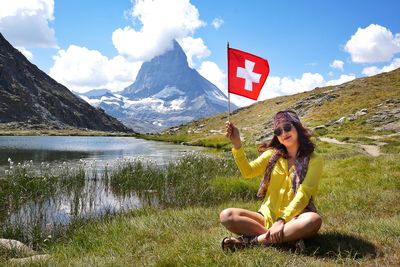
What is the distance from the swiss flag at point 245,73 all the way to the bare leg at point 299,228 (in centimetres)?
238

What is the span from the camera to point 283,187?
6973mm

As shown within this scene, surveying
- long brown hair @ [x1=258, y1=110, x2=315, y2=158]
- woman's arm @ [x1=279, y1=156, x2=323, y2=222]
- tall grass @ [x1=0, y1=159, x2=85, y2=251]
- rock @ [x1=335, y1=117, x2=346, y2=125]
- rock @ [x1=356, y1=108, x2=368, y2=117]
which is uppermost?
rock @ [x1=356, y1=108, x2=368, y2=117]

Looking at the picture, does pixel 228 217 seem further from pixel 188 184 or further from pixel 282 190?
pixel 188 184

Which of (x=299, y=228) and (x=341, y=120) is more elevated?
(x=341, y=120)

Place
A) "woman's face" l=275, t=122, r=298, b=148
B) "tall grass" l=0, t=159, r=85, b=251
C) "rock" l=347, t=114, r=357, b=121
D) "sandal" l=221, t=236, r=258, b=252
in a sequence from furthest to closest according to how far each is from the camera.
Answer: "rock" l=347, t=114, r=357, b=121
"tall grass" l=0, t=159, r=85, b=251
"woman's face" l=275, t=122, r=298, b=148
"sandal" l=221, t=236, r=258, b=252

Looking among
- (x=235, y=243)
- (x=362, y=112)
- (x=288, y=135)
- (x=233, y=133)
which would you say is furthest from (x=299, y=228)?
(x=362, y=112)

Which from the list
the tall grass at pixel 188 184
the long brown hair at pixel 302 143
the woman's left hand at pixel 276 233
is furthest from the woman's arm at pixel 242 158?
the tall grass at pixel 188 184

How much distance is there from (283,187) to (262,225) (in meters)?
0.74

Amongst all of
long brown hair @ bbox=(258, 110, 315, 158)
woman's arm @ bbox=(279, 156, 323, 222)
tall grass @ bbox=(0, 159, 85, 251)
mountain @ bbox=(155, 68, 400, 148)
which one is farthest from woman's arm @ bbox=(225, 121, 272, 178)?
mountain @ bbox=(155, 68, 400, 148)

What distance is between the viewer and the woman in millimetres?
6449

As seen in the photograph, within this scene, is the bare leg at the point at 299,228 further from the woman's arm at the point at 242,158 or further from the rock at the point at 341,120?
the rock at the point at 341,120

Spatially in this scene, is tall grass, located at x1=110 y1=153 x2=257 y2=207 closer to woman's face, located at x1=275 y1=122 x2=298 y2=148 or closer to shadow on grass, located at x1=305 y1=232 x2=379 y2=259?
shadow on grass, located at x1=305 y1=232 x2=379 y2=259

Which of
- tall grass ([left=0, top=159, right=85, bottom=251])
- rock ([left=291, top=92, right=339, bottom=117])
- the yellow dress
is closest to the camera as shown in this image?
the yellow dress

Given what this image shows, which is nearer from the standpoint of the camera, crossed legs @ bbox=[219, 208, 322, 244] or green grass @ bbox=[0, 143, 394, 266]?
green grass @ bbox=[0, 143, 394, 266]
